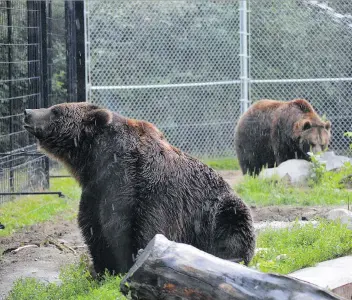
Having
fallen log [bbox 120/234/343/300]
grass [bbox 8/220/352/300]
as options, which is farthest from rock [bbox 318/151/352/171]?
fallen log [bbox 120/234/343/300]

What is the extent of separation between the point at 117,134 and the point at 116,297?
1.58 m

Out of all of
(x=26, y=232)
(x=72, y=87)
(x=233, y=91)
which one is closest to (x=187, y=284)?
(x=26, y=232)

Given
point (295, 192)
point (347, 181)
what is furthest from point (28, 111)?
point (347, 181)

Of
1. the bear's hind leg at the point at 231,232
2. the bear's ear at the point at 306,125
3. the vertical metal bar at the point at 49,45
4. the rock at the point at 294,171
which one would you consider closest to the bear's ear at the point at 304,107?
the bear's ear at the point at 306,125

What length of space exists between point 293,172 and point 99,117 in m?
6.49

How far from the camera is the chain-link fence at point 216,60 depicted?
49.8ft

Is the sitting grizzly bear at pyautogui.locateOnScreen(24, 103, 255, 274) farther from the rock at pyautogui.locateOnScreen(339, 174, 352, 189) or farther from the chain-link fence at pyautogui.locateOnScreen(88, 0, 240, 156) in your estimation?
the chain-link fence at pyautogui.locateOnScreen(88, 0, 240, 156)

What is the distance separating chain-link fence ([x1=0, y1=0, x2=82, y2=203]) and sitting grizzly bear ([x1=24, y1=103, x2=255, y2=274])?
3.97 meters

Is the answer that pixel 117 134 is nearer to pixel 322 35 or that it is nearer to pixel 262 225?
pixel 262 225

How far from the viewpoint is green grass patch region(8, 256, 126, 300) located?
6.10m

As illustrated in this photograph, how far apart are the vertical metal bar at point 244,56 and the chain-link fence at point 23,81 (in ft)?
13.1

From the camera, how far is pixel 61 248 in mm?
8484

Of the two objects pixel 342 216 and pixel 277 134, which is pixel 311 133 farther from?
pixel 342 216

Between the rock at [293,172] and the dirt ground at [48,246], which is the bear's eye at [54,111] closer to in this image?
the dirt ground at [48,246]
